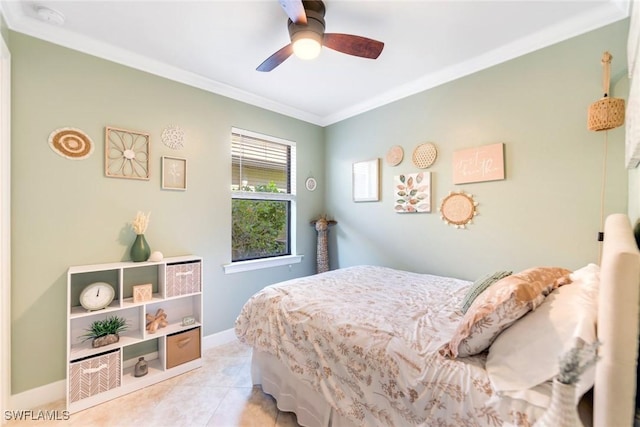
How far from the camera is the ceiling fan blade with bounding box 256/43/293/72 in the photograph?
1.84 meters

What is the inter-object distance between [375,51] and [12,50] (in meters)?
2.52

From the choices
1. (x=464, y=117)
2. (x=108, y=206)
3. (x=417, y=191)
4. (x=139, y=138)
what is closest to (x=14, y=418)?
(x=108, y=206)

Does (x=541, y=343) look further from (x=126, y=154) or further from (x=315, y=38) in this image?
(x=126, y=154)

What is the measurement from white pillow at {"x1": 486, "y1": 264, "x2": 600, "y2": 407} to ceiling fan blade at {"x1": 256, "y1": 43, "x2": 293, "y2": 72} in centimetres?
201

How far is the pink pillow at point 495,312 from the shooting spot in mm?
995

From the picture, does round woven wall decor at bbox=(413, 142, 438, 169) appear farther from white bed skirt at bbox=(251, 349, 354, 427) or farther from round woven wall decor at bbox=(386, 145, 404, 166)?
white bed skirt at bbox=(251, 349, 354, 427)

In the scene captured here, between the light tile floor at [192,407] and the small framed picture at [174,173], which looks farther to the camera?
the small framed picture at [174,173]

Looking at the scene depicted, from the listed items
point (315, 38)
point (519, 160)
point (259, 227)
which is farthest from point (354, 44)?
point (259, 227)

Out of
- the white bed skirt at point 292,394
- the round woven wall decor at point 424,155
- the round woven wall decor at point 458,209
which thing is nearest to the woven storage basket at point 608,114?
the round woven wall decor at point 458,209

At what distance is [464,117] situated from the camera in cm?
246

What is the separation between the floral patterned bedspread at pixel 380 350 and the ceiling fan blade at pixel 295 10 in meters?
1.76

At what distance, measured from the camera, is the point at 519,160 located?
216cm

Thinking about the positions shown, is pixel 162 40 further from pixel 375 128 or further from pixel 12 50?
pixel 375 128

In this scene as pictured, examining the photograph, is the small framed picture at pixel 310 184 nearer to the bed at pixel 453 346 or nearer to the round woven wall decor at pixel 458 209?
the round woven wall decor at pixel 458 209
